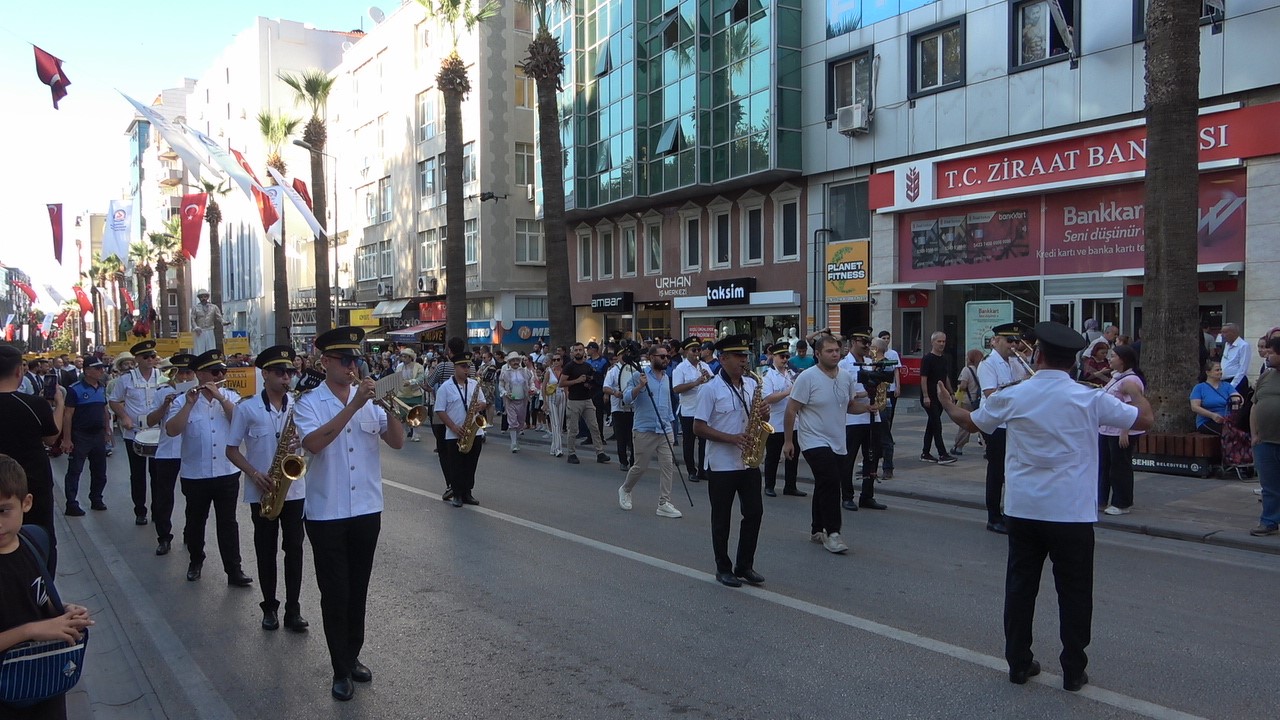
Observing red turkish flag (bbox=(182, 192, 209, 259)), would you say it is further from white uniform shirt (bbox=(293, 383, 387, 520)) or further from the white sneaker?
white uniform shirt (bbox=(293, 383, 387, 520))

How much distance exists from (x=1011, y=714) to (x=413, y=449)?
579 inches

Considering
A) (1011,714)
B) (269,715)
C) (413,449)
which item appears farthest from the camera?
(413,449)

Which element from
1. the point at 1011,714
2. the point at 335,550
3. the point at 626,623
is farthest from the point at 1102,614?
the point at 335,550

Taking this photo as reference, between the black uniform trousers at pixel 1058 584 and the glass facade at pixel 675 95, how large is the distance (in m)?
21.3

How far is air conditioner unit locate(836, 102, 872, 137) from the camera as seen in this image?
2347cm

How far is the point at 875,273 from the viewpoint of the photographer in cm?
2408

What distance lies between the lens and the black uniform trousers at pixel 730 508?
694 centimetres

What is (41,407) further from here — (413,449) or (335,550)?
(413,449)

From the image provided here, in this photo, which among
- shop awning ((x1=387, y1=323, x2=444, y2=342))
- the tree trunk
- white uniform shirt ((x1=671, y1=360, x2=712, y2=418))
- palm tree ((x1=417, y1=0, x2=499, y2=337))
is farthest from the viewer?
shop awning ((x1=387, y1=323, x2=444, y2=342))

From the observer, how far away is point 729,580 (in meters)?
6.99

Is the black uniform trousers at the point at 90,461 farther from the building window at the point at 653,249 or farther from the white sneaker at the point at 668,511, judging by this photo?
the building window at the point at 653,249

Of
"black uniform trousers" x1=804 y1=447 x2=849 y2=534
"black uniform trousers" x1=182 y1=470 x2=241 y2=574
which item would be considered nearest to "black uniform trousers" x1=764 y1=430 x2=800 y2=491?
"black uniform trousers" x1=804 y1=447 x2=849 y2=534

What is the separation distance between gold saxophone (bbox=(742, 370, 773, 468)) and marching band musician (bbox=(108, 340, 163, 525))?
6789mm

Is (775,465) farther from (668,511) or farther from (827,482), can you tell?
(827,482)
